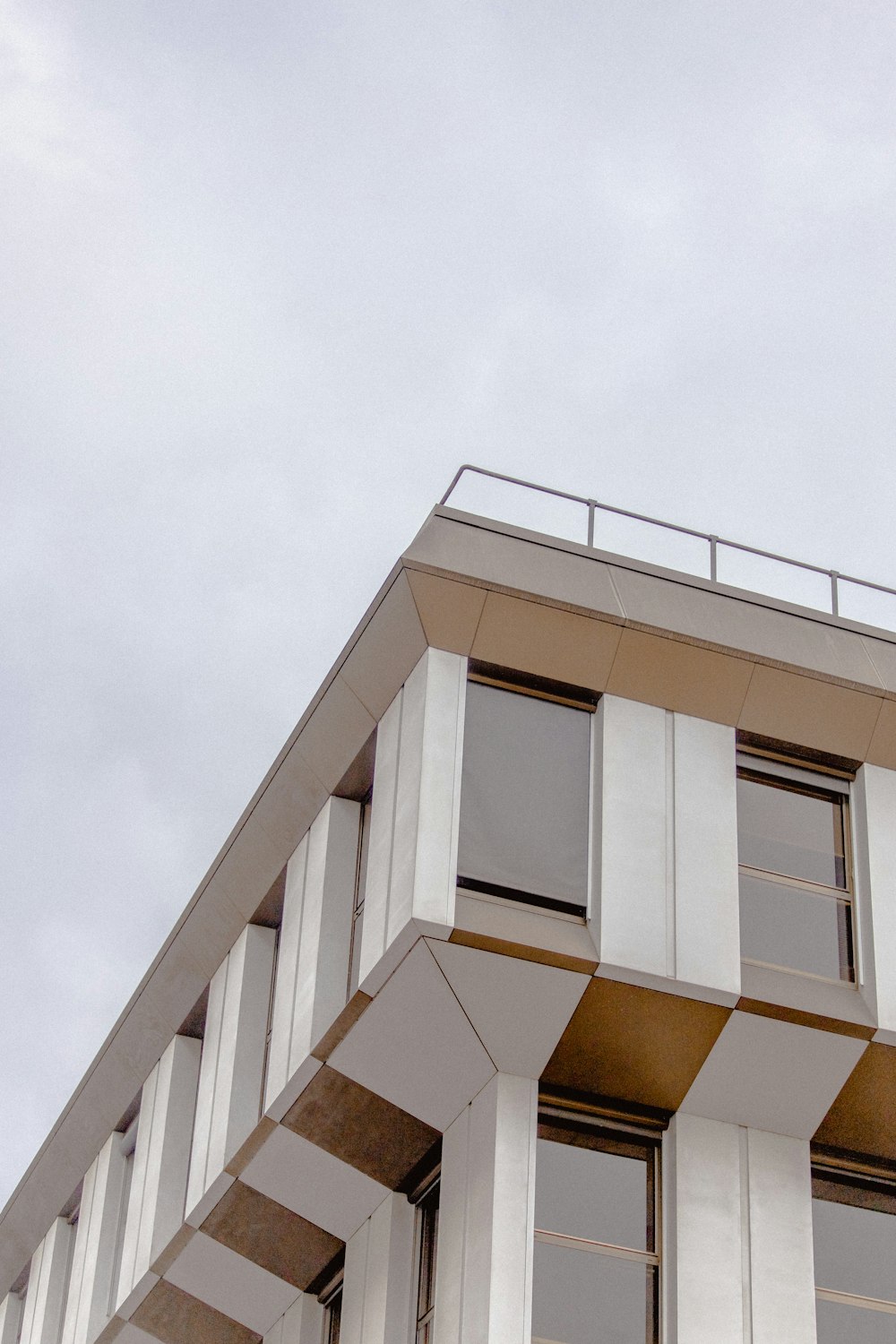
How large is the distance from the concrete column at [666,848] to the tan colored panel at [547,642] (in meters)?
0.44

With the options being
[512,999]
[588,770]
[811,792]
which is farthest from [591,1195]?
[811,792]

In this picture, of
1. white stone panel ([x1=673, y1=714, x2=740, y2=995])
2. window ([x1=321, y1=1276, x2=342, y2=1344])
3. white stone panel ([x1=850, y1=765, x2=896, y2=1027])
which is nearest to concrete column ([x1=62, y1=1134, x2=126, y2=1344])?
window ([x1=321, y1=1276, x2=342, y2=1344])

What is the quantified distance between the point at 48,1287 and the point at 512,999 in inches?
522

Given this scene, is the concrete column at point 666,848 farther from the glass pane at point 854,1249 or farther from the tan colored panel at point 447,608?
the glass pane at point 854,1249

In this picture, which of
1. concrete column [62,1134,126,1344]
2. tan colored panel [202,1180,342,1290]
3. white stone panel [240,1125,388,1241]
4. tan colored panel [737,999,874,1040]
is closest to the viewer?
tan colored panel [737,999,874,1040]

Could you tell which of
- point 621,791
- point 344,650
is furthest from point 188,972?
point 621,791

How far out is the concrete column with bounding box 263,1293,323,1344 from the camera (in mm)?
21672

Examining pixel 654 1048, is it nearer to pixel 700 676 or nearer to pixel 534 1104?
pixel 534 1104

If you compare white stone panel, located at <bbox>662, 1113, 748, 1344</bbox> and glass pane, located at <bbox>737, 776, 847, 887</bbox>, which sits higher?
glass pane, located at <bbox>737, 776, 847, 887</bbox>

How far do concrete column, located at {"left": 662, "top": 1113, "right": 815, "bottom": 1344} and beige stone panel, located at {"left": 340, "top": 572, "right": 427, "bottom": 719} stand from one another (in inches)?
202

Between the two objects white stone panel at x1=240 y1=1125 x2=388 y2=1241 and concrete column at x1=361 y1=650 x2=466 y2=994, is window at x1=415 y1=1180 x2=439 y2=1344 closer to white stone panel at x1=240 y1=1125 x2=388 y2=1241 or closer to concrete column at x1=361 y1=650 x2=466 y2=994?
white stone panel at x1=240 y1=1125 x2=388 y2=1241

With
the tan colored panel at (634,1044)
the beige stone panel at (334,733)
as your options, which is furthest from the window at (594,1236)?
the beige stone panel at (334,733)

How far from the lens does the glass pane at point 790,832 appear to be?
1952cm

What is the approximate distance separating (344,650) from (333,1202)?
229 inches
